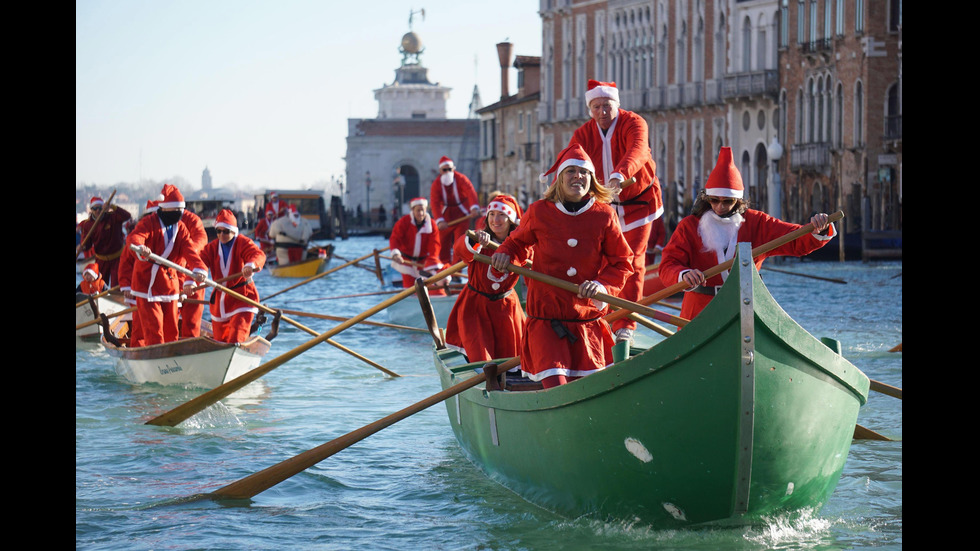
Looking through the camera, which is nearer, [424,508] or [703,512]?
[703,512]

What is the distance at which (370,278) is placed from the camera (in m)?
34.6

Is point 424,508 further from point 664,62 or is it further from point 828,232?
point 664,62

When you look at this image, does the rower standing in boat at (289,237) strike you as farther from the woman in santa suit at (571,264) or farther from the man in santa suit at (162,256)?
the woman in santa suit at (571,264)

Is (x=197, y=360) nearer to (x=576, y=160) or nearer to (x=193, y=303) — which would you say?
(x=193, y=303)

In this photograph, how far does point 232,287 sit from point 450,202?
6.49m

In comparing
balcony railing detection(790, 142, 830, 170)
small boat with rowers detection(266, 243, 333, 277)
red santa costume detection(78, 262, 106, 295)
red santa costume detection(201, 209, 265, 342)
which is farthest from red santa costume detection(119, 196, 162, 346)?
balcony railing detection(790, 142, 830, 170)

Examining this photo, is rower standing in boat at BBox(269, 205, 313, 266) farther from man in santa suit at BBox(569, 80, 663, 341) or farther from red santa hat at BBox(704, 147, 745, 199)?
red santa hat at BBox(704, 147, 745, 199)

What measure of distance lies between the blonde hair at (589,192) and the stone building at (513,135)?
4424cm

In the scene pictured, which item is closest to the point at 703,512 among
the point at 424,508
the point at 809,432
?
the point at 809,432

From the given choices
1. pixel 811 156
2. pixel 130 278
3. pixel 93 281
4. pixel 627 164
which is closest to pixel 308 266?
pixel 811 156

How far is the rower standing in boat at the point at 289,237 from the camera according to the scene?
31062 millimetres

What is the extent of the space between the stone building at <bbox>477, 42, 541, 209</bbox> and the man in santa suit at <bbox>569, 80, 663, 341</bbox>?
42.4 metres
